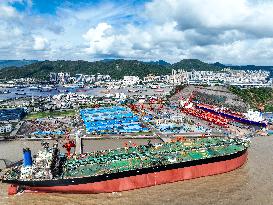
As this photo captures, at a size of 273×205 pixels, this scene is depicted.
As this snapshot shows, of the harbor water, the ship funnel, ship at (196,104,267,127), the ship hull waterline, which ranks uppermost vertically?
the ship funnel

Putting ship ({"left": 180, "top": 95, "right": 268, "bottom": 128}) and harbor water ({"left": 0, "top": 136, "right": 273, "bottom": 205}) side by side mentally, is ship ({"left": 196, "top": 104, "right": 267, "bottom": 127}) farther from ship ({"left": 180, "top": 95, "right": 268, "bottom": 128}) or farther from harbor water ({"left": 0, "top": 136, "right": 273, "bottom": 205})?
harbor water ({"left": 0, "top": 136, "right": 273, "bottom": 205})

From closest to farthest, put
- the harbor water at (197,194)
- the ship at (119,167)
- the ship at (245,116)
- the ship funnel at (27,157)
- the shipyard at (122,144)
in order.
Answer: the harbor water at (197,194) → the ship funnel at (27,157) → the ship at (119,167) → the shipyard at (122,144) → the ship at (245,116)

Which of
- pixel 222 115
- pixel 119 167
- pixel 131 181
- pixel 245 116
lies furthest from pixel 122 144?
pixel 222 115

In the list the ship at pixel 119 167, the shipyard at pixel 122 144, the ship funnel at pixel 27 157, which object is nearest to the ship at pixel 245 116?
the shipyard at pixel 122 144

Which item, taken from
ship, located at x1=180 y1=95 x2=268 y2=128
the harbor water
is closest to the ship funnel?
the harbor water

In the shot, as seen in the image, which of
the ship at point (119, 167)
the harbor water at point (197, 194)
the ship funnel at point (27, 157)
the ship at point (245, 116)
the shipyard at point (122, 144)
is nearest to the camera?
the harbor water at point (197, 194)

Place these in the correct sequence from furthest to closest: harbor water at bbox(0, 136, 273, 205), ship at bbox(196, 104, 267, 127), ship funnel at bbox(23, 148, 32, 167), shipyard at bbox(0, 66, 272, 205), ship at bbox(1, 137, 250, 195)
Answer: ship at bbox(196, 104, 267, 127) < shipyard at bbox(0, 66, 272, 205) < ship at bbox(1, 137, 250, 195) < ship funnel at bbox(23, 148, 32, 167) < harbor water at bbox(0, 136, 273, 205)

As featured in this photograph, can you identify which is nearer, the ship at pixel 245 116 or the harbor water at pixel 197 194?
the harbor water at pixel 197 194

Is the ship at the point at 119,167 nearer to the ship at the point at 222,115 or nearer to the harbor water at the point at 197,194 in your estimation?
the harbor water at the point at 197,194
